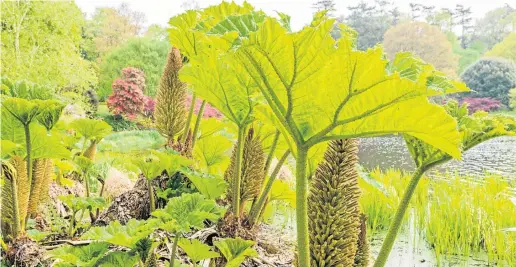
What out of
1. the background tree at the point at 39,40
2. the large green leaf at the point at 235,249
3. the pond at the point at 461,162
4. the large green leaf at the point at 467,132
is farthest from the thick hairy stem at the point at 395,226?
the background tree at the point at 39,40

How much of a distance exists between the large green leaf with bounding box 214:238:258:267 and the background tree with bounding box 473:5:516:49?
28.5 m

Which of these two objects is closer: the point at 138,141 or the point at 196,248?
the point at 196,248

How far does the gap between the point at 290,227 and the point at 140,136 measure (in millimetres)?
632

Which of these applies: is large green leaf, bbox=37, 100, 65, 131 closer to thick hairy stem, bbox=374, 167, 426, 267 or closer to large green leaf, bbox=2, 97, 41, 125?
large green leaf, bbox=2, 97, 41, 125

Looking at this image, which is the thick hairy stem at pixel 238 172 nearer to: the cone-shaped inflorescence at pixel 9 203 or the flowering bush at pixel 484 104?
the cone-shaped inflorescence at pixel 9 203

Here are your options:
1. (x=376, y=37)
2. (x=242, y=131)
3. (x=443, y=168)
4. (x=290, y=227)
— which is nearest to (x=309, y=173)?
(x=242, y=131)

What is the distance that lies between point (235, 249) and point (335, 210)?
0.56 feet

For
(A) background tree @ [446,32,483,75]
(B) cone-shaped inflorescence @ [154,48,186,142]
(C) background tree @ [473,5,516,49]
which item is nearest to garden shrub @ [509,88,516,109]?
(A) background tree @ [446,32,483,75]

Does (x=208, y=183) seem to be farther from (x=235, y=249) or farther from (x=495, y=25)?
(x=495, y=25)

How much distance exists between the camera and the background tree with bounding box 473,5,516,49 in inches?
1023

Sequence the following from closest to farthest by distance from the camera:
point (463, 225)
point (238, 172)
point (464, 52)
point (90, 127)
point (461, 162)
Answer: point (238, 172)
point (90, 127)
point (463, 225)
point (461, 162)
point (464, 52)

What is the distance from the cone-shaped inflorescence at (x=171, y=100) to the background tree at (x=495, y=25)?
92.5 ft

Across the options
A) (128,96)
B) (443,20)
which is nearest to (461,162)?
(128,96)

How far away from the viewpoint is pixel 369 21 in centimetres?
2302
